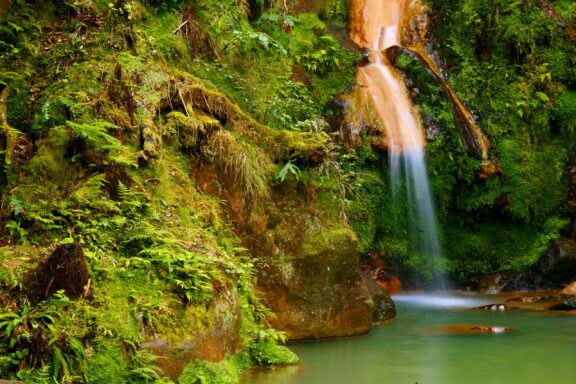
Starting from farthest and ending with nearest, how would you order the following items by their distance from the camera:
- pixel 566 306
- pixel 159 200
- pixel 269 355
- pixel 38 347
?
1. pixel 566 306
2. pixel 159 200
3. pixel 269 355
4. pixel 38 347

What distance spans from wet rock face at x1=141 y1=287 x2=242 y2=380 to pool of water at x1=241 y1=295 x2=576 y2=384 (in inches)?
15.4

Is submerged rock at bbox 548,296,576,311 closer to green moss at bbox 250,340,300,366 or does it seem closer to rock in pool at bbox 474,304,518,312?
rock in pool at bbox 474,304,518,312

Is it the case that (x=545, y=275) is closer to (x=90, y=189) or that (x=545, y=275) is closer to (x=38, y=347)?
(x=90, y=189)

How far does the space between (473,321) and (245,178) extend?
3958 mm

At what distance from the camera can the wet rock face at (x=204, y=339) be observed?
4.70 m

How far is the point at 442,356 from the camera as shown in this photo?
6.61 metres

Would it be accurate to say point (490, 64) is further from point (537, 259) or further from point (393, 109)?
point (537, 259)

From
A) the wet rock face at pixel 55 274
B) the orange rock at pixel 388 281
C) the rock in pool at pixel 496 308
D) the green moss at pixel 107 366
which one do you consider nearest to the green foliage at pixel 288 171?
the wet rock face at pixel 55 274

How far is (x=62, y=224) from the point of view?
5.48 meters

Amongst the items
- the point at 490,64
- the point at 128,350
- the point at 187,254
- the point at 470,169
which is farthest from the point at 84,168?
the point at 490,64

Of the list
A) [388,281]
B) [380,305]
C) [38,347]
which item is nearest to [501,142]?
[388,281]

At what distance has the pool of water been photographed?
5664mm

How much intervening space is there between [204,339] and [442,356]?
2.85m

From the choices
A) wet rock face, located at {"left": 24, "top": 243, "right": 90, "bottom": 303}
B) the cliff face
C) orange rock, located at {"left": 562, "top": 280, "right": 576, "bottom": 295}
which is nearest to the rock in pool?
orange rock, located at {"left": 562, "top": 280, "right": 576, "bottom": 295}
